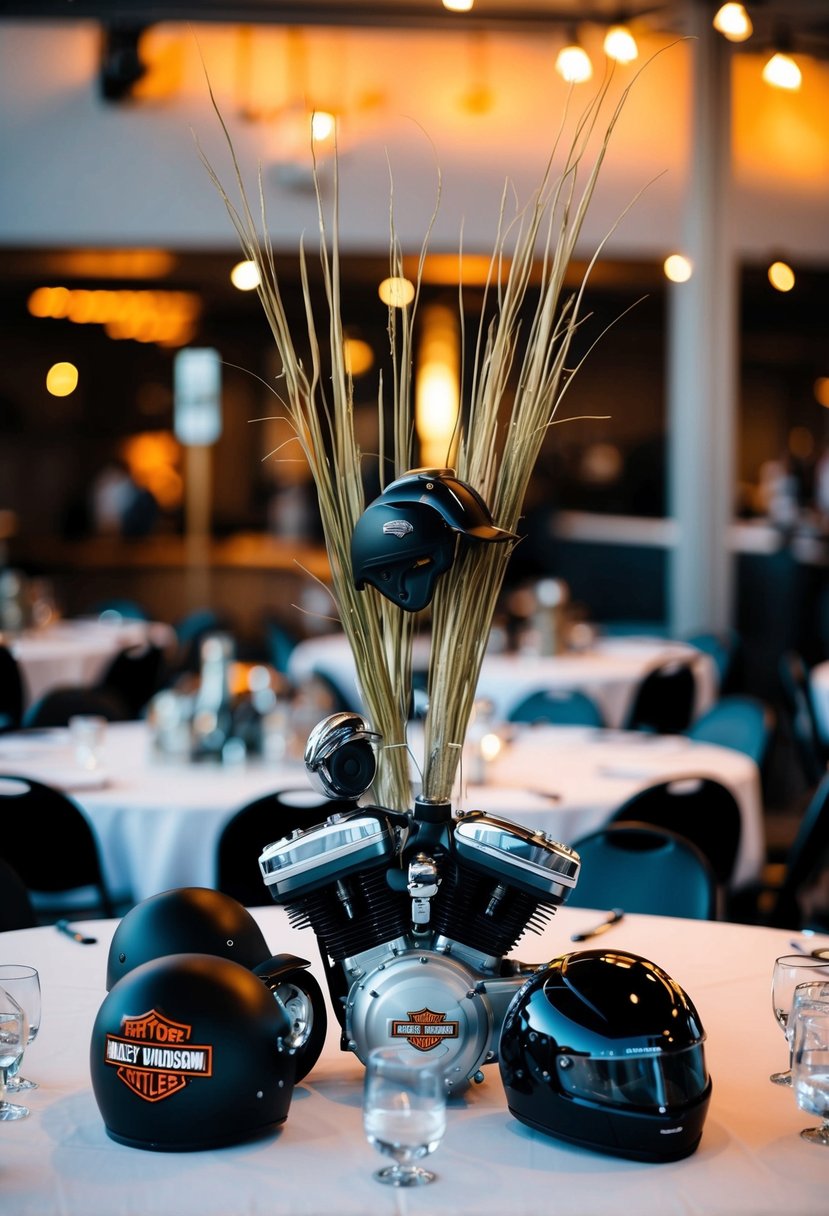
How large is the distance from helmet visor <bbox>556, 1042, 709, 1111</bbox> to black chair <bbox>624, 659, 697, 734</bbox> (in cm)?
407

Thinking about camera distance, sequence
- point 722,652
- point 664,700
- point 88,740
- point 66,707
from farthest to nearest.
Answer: point 722,652 < point 664,700 < point 66,707 < point 88,740

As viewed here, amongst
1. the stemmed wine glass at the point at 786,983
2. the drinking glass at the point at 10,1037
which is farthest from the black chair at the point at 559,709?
the drinking glass at the point at 10,1037

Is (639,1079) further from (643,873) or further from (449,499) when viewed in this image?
(643,873)

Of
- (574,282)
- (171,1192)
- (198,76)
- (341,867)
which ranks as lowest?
(171,1192)

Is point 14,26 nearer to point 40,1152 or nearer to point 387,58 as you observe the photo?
point 387,58

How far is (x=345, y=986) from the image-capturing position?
1.53m

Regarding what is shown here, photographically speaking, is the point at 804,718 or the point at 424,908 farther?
the point at 804,718

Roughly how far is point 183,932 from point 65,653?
4862 millimetres

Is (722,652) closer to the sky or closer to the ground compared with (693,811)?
closer to the sky

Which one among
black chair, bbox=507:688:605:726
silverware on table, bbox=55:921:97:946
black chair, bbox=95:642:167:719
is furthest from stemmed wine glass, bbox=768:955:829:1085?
black chair, bbox=95:642:167:719

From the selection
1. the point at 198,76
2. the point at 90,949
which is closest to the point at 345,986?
the point at 90,949

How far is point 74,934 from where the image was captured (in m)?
2.13

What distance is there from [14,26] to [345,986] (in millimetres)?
8122

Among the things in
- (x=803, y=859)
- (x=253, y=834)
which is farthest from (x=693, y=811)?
(x=253, y=834)
